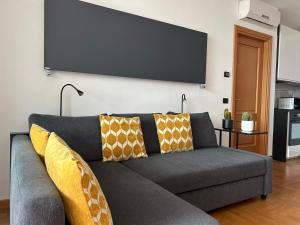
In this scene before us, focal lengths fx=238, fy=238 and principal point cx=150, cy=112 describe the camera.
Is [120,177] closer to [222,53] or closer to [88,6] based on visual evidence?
[88,6]

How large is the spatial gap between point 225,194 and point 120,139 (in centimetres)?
105

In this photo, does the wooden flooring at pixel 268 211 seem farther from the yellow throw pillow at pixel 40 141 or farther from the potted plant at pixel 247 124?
the yellow throw pillow at pixel 40 141

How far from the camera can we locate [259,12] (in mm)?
3721

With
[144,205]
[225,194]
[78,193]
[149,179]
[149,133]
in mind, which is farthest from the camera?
[149,133]

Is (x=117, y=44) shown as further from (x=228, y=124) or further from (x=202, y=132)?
(x=228, y=124)

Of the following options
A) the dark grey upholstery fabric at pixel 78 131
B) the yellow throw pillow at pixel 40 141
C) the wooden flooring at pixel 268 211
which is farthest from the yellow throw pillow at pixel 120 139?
the wooden flooring at pixel 268 211

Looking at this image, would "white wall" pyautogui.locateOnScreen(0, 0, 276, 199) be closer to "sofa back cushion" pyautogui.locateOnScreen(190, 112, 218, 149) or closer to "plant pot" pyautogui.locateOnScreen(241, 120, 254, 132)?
"sofa back cushion" pyautogui.locateOnScreen(190, 112, 218, 149)

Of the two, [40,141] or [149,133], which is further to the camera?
[149,133]

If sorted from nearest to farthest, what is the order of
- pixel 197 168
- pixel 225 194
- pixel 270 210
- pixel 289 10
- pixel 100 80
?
pixel 197 168 < pixel 225 194 < pixel 270 210 < pixel 100 80 < pixel 289 10

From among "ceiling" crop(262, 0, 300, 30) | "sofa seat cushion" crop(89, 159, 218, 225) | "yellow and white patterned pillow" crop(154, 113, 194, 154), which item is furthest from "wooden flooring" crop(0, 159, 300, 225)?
"ceiling" crop(262, 0, 300, 30)

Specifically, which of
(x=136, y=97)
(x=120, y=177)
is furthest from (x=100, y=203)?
(x=136, y=97)

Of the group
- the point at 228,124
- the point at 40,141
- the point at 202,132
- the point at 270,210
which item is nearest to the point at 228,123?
the point at 228,124

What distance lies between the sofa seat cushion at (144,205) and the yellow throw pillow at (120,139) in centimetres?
46

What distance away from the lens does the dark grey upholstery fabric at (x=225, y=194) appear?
1.94m
